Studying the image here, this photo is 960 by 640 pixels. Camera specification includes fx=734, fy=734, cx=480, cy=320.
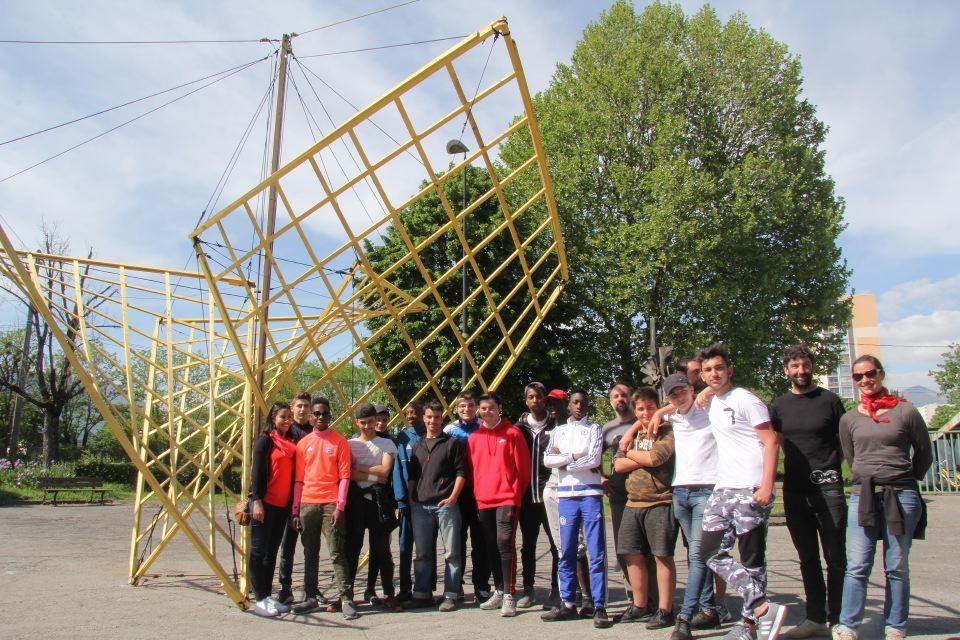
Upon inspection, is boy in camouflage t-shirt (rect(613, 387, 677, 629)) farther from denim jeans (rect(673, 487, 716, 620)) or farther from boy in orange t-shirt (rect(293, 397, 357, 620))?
boy in orange t-shirt (rect(293, 397, 357, 620))

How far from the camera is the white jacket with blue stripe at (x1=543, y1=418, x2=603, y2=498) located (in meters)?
5.45

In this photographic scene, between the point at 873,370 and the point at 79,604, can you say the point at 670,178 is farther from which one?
the point at 79,604

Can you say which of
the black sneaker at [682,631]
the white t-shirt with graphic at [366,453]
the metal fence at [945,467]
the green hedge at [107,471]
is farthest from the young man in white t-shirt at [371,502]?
the green hedge at [107,471]

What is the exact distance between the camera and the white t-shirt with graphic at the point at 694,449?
4.91 m

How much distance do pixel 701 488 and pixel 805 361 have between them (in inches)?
42.2

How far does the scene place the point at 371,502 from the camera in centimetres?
615

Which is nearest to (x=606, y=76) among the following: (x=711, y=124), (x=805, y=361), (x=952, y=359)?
(x=711, y=124)

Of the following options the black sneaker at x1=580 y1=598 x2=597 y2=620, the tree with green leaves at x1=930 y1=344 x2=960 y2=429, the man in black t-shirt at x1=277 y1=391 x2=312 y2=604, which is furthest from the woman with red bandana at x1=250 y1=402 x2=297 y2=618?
the tree with green leaves at x1=930 y1=344 x2=960 y2=429

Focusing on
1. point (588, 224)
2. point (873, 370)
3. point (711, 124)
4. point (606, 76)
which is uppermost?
point (606, 76)

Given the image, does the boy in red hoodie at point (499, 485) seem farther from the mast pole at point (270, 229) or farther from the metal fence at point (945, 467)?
the metal fence at point (945, 467)

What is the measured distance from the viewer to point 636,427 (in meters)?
5.42

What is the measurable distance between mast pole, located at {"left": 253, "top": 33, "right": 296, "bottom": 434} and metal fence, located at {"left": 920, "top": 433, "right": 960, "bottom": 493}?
18.9m

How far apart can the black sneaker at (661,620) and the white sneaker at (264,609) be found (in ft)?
9.40

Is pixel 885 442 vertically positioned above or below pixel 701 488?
above
